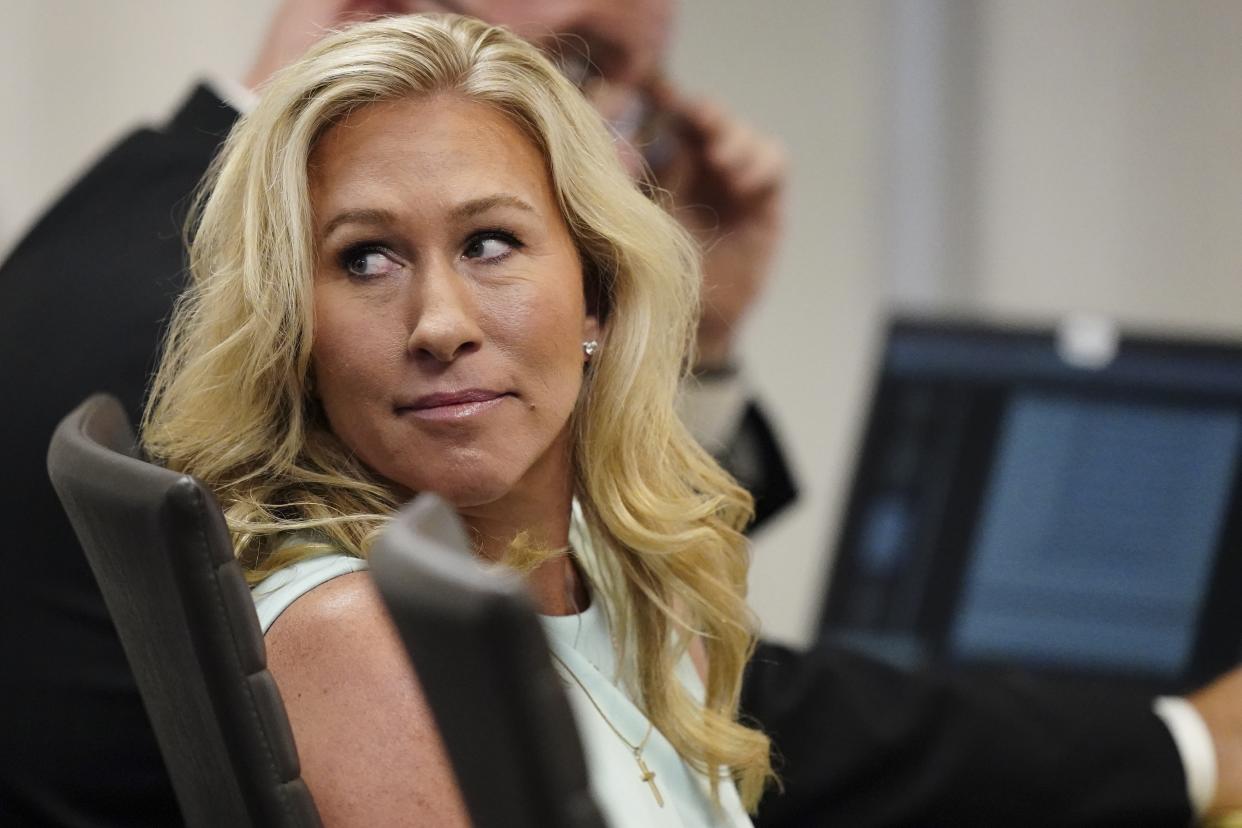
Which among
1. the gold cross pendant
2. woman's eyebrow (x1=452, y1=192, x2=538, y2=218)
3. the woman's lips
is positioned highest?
woman's eyebrow (x1=452, y1=192, x2=538, y2=218)

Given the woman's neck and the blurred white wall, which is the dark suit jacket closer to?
the woman's neck

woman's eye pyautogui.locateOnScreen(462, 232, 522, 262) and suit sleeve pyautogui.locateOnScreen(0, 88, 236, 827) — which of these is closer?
woman's eye pyautogui.locateOnScreen(462, 232, 522, 262)

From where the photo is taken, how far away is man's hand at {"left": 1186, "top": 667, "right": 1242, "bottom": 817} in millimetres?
1102

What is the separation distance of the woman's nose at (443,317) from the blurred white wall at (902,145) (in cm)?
135

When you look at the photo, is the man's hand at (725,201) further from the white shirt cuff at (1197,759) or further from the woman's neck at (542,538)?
the woman's neck at (542,538)

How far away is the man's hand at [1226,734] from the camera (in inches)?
43.4

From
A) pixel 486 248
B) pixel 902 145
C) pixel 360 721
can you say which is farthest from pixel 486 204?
pixel 902 145

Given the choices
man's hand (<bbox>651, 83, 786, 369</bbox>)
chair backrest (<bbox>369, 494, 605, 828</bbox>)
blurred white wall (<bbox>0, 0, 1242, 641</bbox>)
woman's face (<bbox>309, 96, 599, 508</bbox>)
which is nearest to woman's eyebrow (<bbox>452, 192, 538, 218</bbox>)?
woman's face (<bbox>309, 96, 599, 508</bbox>)

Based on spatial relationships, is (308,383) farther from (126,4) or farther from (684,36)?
(684,36)

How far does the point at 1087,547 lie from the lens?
156 cm

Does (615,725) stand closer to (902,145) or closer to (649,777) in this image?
(649,777)

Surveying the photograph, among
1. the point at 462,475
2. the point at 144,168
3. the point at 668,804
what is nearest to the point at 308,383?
the point at 462,475

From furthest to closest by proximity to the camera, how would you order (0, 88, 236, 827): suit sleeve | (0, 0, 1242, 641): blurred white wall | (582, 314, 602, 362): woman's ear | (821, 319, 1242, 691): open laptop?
(0, 0, 1242, 641): blurred white wall
(821, 319, 1242, 691): open laptop
(0, 88, 236, 827): suit sleeve
(582, 314, 602, 362): woman's ear

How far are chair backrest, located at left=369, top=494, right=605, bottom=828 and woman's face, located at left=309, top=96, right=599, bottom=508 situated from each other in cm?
24
